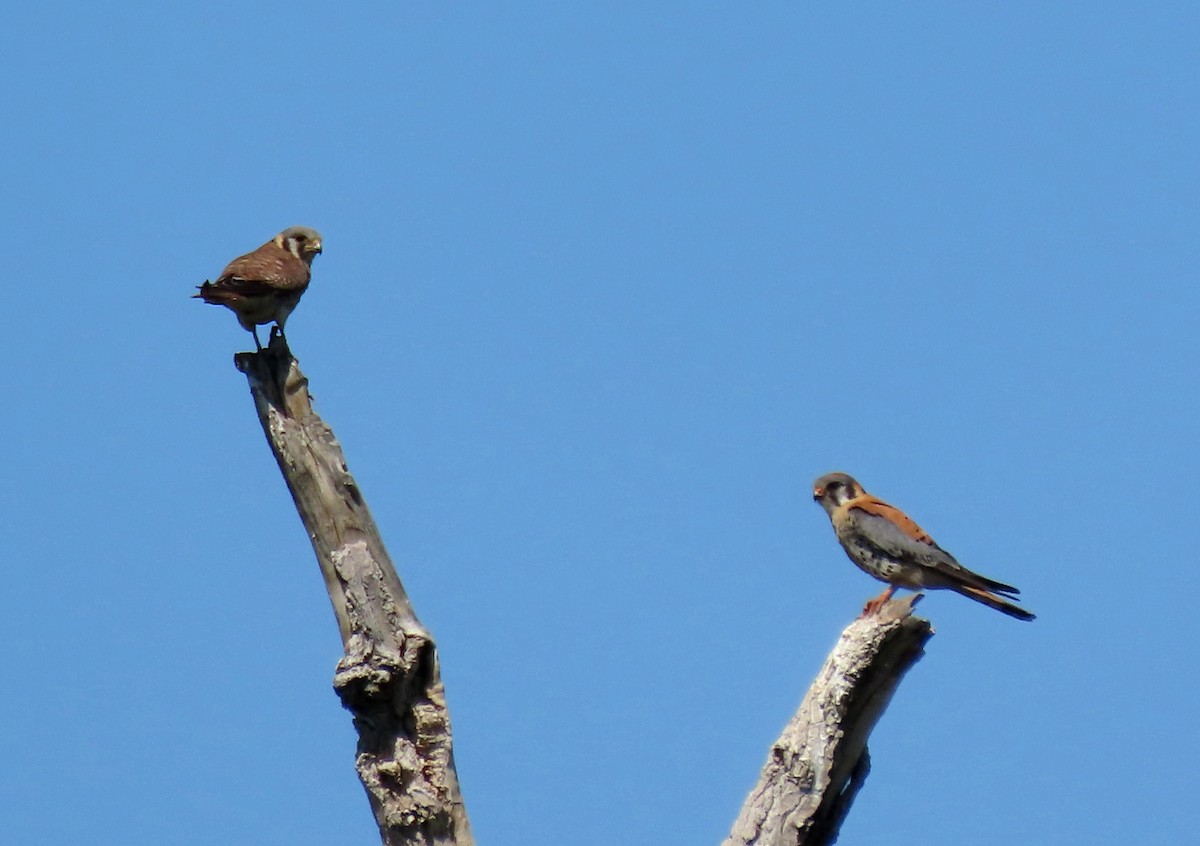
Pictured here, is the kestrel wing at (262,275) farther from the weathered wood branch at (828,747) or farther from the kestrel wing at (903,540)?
the weathered wood branch at (828,747)

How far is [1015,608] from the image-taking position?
754 centimetres

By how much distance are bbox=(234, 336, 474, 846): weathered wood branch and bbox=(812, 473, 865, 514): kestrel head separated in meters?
3.51

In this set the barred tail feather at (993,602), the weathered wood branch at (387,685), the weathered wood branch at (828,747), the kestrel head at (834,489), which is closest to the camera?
the weathered wood branch at (828,747)

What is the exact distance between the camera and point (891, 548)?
8.17 meters

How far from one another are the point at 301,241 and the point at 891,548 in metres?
4.11

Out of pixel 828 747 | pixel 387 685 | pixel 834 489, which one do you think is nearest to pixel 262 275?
pixel 387 685

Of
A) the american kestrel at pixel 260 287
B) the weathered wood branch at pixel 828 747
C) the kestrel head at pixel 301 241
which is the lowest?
the weathered wood branch at pixel 828 747

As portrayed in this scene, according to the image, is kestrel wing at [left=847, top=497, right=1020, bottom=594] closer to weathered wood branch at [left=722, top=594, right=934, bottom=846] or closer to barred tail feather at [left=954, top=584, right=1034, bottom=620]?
barred tail feather at [left=954, top=584, right=1034, bottom=620]

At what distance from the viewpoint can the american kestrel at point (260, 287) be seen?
27.2 ft

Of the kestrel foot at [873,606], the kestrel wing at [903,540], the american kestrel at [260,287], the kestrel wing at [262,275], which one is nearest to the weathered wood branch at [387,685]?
the kestrel foot at [873,606]

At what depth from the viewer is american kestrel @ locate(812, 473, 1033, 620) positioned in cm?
772

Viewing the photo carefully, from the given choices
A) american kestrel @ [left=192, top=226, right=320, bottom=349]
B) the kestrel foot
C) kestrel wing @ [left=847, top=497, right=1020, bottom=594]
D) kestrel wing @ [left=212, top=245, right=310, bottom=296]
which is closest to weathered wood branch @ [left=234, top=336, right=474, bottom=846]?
the kestrel foot

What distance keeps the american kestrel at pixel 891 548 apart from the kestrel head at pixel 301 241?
135 inches

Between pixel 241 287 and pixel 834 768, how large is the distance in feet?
14.3
